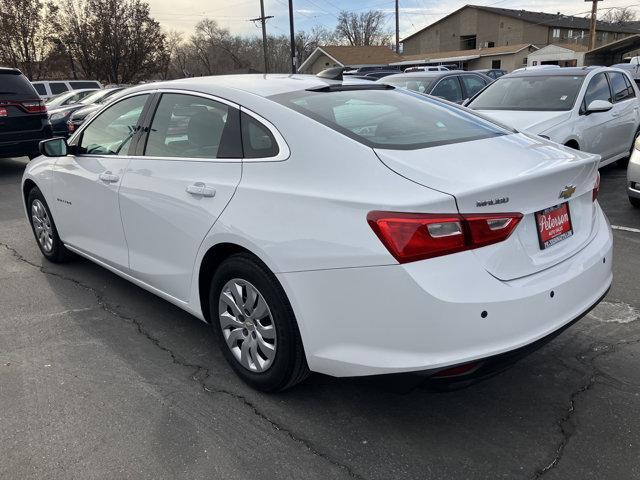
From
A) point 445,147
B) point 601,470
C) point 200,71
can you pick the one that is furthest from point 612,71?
point 200,71

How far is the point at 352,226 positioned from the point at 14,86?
31.8ft

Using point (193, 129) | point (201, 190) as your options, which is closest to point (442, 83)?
point (193, 129)

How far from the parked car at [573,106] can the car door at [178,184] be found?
4.60 m

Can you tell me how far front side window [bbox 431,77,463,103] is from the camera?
1067 cm

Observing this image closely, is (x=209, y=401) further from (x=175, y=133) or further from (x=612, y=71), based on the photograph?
(x=612, y=71)

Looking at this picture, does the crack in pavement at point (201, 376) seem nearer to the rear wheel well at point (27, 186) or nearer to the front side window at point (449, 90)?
the rear wheel well at point (27, 186)

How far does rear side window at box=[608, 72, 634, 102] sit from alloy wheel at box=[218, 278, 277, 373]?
733 cm

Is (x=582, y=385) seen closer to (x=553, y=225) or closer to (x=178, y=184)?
(x=553, y=225)

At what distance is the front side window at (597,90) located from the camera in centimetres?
728

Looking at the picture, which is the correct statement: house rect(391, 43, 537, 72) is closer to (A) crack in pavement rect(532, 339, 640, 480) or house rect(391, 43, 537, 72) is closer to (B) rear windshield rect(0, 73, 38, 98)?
(B) rear windshield rect(0, 73, 38, 98)

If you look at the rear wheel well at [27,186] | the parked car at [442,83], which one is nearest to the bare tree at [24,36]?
the parked car at [442,83]

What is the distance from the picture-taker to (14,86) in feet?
31.8

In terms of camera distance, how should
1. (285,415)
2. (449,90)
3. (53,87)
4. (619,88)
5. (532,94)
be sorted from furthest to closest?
(53,87) → (449,90) → (619,88) → (532,94) → (285,415)

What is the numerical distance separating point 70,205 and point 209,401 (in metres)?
2.25
